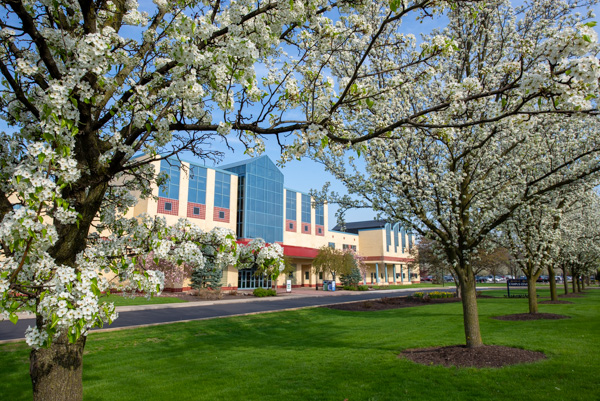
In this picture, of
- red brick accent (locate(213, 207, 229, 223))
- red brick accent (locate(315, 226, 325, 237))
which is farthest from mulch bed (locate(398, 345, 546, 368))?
red brick accent (locate(315, 226, 325, 237))

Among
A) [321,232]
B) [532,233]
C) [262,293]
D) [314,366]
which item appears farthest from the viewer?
[321,232]

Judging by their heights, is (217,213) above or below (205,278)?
above

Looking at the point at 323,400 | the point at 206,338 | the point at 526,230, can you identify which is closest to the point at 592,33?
the point at 323,400

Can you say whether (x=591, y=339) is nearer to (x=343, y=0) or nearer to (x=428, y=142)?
(x=428, y=142)

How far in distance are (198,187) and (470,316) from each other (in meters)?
32.9

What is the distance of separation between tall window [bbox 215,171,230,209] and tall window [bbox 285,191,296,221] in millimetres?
10502

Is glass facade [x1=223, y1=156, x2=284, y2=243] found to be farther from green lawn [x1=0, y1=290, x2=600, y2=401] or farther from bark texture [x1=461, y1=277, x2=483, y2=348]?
bark texture [x1=461, y1=277, x2=483, y2=348]

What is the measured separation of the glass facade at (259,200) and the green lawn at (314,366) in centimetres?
2854

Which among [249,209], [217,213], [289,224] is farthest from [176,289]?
[289,224]

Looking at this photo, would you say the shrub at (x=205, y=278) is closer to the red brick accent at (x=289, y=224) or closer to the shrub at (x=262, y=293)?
the shrub at (x=262, y=293)

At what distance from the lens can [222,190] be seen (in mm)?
40719

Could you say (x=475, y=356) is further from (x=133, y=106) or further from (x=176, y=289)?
(x=176, y=289)

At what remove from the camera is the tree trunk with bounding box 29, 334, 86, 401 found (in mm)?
3672

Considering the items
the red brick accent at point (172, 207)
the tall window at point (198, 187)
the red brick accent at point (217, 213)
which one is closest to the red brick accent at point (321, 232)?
the red brick accent at point (217, 213)
